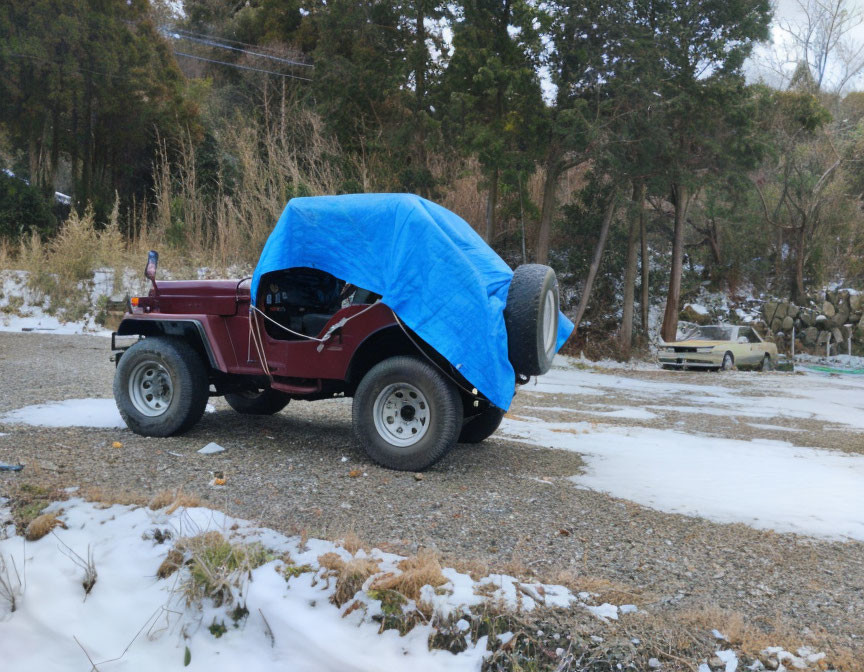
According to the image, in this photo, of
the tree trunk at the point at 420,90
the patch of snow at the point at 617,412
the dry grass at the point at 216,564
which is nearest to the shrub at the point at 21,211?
the tree trunk at the point at 420,90

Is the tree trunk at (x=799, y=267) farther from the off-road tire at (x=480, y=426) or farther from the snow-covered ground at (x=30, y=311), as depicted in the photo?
the off-road tire at (x=480, y=426)

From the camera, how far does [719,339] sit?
2036cm

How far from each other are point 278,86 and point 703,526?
26.3 m

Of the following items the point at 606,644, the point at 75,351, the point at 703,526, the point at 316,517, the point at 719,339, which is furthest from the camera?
the point at 719,339

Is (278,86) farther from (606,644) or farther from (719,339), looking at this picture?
(606,644)

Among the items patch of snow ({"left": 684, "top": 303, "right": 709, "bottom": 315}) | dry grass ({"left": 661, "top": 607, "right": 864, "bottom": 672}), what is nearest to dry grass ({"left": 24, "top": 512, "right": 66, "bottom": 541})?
dry grass ({"left": 661, "top": 607, "right": 864, "bottom": 672})

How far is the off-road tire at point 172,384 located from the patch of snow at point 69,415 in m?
0.44

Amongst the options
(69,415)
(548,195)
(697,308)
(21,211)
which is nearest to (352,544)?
(69,415)

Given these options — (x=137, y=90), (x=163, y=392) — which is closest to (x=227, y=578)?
(x=163, y=392)

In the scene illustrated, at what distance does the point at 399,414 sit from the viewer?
559cm

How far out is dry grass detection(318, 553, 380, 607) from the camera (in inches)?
130

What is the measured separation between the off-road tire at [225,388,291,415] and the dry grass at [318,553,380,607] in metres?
4.17

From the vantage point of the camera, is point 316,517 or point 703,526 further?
point 703,526

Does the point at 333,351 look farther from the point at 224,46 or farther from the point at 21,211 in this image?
the point at 224,46
